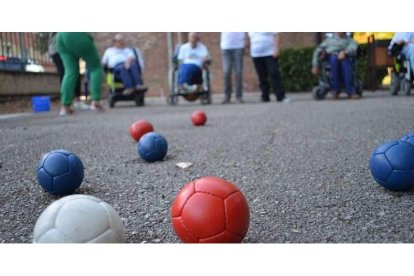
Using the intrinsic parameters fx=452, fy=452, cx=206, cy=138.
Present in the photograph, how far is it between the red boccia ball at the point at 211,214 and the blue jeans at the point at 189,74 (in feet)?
30.6

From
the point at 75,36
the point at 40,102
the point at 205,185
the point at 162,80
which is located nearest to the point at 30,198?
the point at 205,185

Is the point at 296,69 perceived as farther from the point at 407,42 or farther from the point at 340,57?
the point at 407,42

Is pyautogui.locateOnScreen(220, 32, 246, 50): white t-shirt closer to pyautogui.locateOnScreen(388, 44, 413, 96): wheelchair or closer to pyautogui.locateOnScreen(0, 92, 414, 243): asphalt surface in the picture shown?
pyautogui.locateOnScreen(388, 44, 413, 96): wheelchair

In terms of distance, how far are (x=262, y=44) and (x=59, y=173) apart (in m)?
7.91

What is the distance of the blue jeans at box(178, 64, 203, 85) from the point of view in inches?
429

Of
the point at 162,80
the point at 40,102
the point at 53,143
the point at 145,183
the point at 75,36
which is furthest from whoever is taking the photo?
the point at 162,80

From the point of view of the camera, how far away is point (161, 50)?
17703mm

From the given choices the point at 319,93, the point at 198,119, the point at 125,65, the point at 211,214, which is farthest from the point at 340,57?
the point at 211,214

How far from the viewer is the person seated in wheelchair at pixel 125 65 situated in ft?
35.9

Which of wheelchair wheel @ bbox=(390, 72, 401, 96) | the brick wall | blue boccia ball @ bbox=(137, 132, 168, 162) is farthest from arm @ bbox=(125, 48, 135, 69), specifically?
blue boccia ball @ bbox=(137, 132, 168, 162)

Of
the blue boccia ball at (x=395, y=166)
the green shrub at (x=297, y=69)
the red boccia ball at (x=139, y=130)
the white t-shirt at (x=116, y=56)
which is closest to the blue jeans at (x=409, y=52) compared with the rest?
the red boccia ball at (x=139, y=130)
